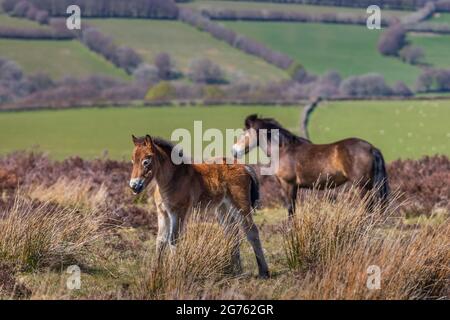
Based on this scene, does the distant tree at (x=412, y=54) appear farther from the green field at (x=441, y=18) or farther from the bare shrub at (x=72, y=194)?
the bare shrub at (x=72, y=194)

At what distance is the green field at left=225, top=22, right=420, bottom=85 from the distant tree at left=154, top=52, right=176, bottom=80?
5.35 meters

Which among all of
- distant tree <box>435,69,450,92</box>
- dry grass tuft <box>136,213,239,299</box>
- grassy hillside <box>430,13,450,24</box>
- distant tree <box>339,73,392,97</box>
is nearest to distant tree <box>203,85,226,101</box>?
distant tree <box>339,73,392,97</box>

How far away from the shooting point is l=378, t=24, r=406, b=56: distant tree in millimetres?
59188

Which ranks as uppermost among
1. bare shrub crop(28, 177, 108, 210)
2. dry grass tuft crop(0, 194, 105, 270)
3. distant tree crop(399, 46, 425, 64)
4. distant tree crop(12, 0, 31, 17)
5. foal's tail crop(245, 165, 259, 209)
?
distant tree crop(12, 0, 31, 17)

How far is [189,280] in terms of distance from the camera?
895 cm

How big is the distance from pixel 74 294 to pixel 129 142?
30.4 metres

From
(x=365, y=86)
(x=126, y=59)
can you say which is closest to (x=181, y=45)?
(x=126, y=59)

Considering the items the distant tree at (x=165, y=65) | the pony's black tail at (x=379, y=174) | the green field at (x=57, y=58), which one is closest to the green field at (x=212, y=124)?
the green field at (x=57, y=58)

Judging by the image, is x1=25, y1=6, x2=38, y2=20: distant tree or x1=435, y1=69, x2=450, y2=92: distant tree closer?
x1=435, y1=69, x2=450, y2=92: distant tree

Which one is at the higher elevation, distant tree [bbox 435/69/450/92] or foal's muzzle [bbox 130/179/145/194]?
foal's muzzle [bbox 130/179/145/194]

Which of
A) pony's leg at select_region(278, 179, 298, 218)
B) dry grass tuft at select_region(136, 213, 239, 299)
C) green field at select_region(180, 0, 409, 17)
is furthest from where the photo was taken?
green field at select_region(180, 0, 409, 17)

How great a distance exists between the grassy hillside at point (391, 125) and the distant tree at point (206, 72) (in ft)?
49.0

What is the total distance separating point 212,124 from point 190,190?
3168 cm

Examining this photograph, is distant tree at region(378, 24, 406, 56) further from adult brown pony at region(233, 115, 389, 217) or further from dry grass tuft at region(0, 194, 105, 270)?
dry grass tuft at region(0, 194, 105, 270)
